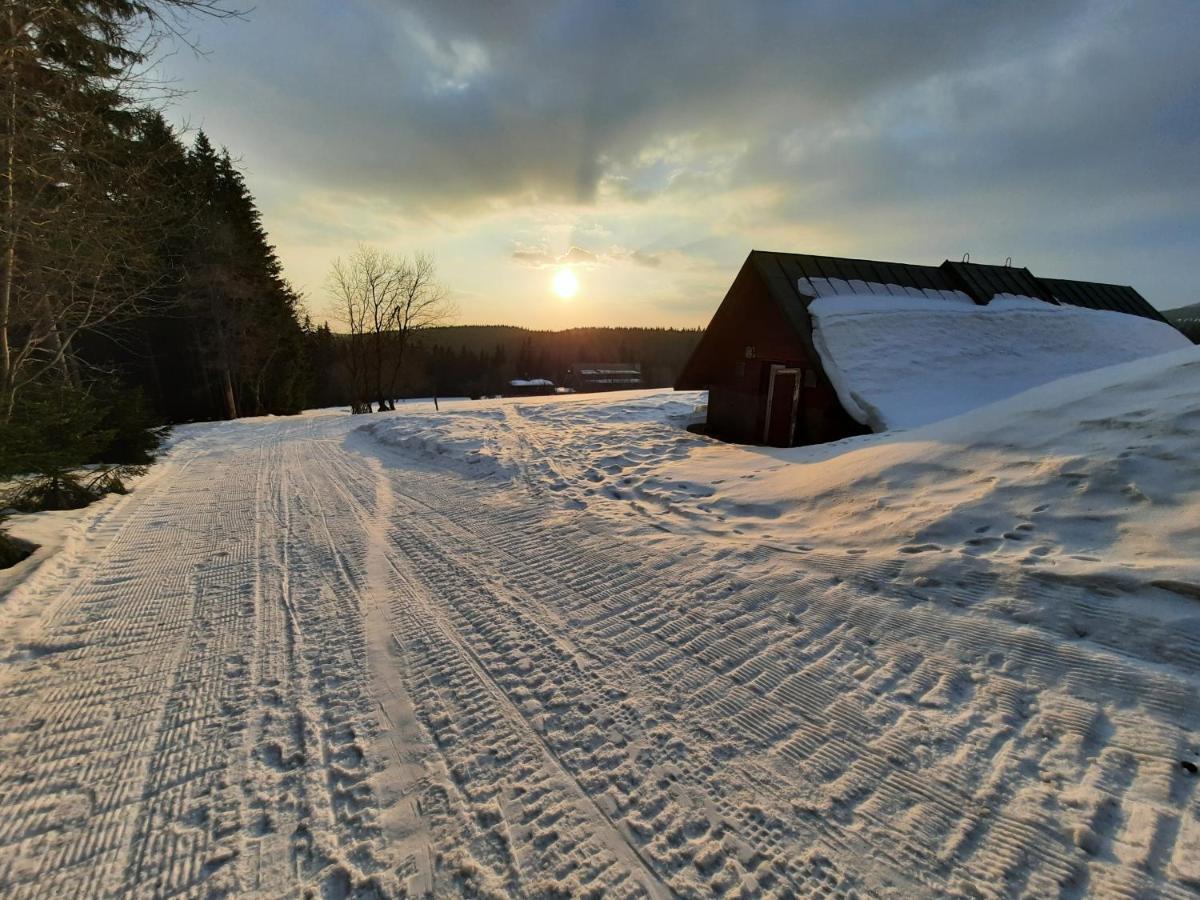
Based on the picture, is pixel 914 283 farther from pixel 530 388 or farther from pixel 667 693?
pixel 530 388

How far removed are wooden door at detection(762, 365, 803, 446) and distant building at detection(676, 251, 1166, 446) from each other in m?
0.02

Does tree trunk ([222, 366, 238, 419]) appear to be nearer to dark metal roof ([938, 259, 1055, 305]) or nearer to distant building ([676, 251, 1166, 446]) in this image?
distant building ([676, 251, 1166, 446])

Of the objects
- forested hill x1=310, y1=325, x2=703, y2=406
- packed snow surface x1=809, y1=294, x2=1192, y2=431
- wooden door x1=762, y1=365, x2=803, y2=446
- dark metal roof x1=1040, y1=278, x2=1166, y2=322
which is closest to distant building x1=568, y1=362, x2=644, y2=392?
forested hill x1=310, y1=325, x2=703, y2=406

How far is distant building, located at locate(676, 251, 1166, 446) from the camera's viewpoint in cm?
1009

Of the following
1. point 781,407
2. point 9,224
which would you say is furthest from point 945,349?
point 9,224

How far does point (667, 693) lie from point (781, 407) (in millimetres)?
8914

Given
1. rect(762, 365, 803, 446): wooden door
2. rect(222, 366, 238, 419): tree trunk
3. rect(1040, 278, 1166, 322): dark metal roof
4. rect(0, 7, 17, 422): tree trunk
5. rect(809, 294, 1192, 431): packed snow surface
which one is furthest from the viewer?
rect(222, 366, 238, 419): tree trunk

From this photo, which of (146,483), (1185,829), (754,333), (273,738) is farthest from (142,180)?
(1185,829)

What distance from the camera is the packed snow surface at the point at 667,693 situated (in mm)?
1982

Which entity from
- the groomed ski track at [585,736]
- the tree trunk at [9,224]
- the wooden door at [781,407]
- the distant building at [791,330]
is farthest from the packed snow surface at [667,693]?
the wooden door at [781,407]

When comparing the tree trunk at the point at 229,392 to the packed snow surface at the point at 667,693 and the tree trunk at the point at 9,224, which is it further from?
the packed snow surface at the point at 667,693

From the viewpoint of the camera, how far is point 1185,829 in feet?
6.36

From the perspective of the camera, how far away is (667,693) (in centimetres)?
293

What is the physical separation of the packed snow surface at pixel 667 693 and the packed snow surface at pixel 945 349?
367cm
